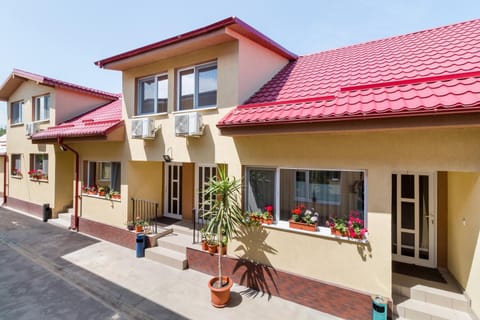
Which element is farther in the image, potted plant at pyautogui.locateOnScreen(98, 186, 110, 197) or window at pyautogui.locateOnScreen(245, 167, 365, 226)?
potted plant at pyautogui.locateOnScreen(98, 186, 110, 197)

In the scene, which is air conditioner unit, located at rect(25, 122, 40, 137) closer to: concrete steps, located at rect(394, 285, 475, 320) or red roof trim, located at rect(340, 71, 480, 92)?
red roof trim, located at rect(340, 71, 480, 92)

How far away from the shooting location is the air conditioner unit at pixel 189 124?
7.43 meters

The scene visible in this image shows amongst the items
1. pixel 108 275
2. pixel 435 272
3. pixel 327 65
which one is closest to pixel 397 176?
pixel 435 272

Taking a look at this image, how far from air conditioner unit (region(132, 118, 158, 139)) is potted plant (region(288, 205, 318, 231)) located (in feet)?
19.0

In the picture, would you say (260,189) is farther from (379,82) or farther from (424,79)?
(424,79)

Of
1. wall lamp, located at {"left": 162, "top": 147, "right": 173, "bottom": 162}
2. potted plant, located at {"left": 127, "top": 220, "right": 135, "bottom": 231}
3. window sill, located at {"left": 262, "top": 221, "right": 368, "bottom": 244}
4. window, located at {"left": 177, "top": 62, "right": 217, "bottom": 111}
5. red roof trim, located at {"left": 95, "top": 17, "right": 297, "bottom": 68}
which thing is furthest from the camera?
potted plant, located at {"left": 127, "top": 220, "right": 135, "bottom": 231}

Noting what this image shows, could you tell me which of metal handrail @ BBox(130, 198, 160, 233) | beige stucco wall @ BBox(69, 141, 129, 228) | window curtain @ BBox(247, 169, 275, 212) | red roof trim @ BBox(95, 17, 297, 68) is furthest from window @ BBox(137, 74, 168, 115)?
window curtain @ BBox(247, 169, 275, 212)

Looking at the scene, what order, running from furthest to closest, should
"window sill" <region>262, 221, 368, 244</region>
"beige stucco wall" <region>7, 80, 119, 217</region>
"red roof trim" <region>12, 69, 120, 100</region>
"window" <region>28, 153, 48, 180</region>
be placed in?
"window" <region>28, 153, 48, 180</region>
"beige stucco wall" <region>7, 80, 119, 217</region>
"red roof trim" <region>12, 69, 120, 100</region>
"window sill" <region>262, 221, 368, 244</region>

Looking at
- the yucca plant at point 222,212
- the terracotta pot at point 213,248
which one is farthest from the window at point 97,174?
the yucca plant at point 222,212

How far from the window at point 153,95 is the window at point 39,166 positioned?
365 inches

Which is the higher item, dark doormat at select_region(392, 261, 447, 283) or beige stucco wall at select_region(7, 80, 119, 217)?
beige stucco wall at select_region(7, 80, 119, 217)

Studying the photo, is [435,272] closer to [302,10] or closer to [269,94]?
[269,94]

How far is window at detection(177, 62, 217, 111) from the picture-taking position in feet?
25.6

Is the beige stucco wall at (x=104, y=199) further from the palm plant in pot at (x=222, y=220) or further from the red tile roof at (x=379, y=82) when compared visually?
the red tile roof at (x=379, y=82)
